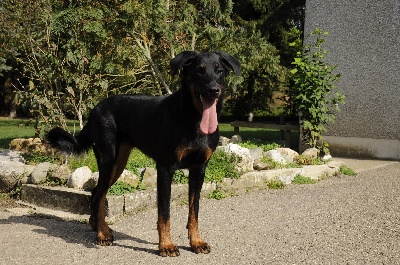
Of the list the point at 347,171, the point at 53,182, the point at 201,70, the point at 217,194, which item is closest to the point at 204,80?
the point at 201,70

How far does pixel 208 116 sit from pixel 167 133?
480 mm

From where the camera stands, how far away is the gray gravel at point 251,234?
15.7 feet

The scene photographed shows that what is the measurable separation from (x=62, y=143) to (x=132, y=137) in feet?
3.03

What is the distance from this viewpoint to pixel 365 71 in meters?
11.9

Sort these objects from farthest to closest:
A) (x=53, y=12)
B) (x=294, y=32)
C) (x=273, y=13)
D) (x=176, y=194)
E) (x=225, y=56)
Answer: (x=273, y=13) < (x=294, y=32) < (x=53, y=12) < (x=176, y=194) < (x=225, y=56)

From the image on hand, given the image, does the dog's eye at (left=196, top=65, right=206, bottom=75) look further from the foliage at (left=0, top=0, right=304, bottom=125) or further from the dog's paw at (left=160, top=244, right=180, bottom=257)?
the foliage at (left=0, top=0, right=304, bottom=125)

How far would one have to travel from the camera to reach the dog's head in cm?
440

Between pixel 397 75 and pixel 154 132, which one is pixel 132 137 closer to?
pixel 154 132

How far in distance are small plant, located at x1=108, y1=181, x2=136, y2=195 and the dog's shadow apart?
0.53 metres

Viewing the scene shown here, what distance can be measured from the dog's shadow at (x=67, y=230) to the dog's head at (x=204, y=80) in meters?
1.40

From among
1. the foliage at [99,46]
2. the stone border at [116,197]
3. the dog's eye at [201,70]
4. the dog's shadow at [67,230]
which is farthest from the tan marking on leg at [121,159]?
the foliage at [99,46]

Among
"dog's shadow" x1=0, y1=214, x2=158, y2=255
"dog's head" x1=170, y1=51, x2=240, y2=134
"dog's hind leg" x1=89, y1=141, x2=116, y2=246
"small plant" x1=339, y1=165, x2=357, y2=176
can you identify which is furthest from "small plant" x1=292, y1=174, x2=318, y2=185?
"dog's head" x1=170, y1=51, x2=240, y2=134

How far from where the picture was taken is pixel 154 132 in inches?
197

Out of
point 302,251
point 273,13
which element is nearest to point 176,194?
point 302,251
